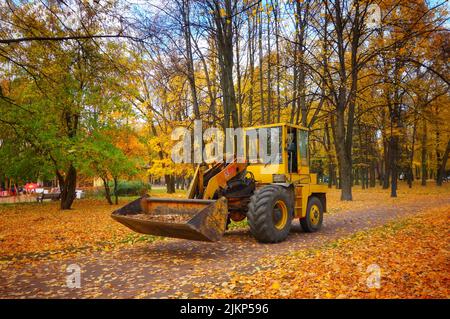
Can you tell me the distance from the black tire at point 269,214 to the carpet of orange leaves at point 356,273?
3.48ft

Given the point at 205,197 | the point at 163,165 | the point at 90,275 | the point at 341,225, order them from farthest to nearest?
the point at 163,165 < the point at 341,225 < the point at 205,197 < the point at 90,275

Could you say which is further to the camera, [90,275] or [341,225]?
[341,225]

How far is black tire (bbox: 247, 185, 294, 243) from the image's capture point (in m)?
7.81

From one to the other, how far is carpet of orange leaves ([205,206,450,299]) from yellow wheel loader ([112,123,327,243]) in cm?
123

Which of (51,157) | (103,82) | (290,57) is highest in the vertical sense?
(290,57)

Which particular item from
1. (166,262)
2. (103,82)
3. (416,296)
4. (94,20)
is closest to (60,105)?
(103,82)

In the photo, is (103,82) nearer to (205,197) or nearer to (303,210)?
(205,197)

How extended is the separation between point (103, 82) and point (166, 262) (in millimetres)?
5085

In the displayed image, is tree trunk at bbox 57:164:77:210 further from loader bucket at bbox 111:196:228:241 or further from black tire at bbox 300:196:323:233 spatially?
black tire at bbox 300:196:323:233

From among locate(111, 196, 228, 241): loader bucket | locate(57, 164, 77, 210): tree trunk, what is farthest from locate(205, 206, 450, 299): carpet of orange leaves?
locate(57, 164, 77, 210): tree trunk

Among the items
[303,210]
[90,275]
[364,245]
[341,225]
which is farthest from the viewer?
[341,225]

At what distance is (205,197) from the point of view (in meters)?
8.23

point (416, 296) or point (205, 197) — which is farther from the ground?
point (205, 197)

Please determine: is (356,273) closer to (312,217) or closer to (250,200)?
(250,200)
